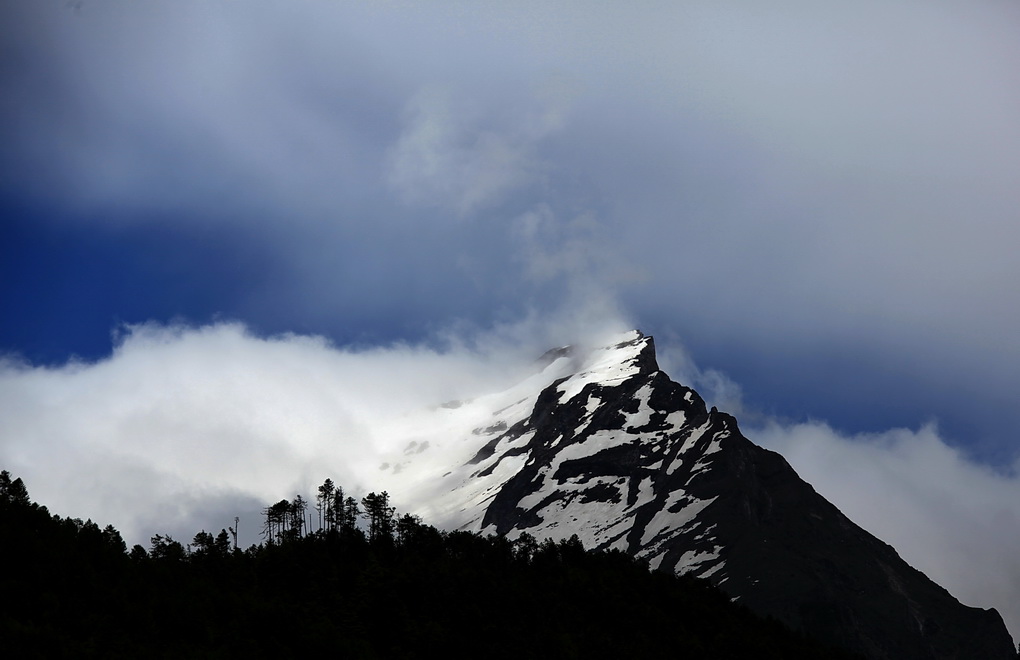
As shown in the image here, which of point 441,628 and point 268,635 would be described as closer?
point 268,635

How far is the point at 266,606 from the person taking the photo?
165375 millimetres

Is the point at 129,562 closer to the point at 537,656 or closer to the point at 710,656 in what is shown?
the point at 537,656

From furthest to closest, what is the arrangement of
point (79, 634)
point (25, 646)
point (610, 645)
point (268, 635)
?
point (610, 645)
point (268, 635)
point (79, 634)
point (25, 646)

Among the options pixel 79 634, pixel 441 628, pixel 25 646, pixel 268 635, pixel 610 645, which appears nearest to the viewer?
pixel 25 646

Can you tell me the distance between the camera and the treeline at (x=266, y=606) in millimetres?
147000

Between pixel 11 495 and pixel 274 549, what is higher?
pixel 11 495

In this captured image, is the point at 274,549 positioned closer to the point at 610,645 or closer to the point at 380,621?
the point at 380,621

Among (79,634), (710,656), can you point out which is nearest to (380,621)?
(79,634)

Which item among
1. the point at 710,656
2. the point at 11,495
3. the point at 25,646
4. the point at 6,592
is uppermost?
the point at 11,495

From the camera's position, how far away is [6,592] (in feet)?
488

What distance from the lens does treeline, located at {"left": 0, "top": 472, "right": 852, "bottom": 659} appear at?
147000 millimetres

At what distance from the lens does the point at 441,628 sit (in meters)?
173

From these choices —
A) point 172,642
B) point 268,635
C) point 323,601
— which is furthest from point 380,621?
point 172,642

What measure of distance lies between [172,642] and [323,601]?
30.6 m
